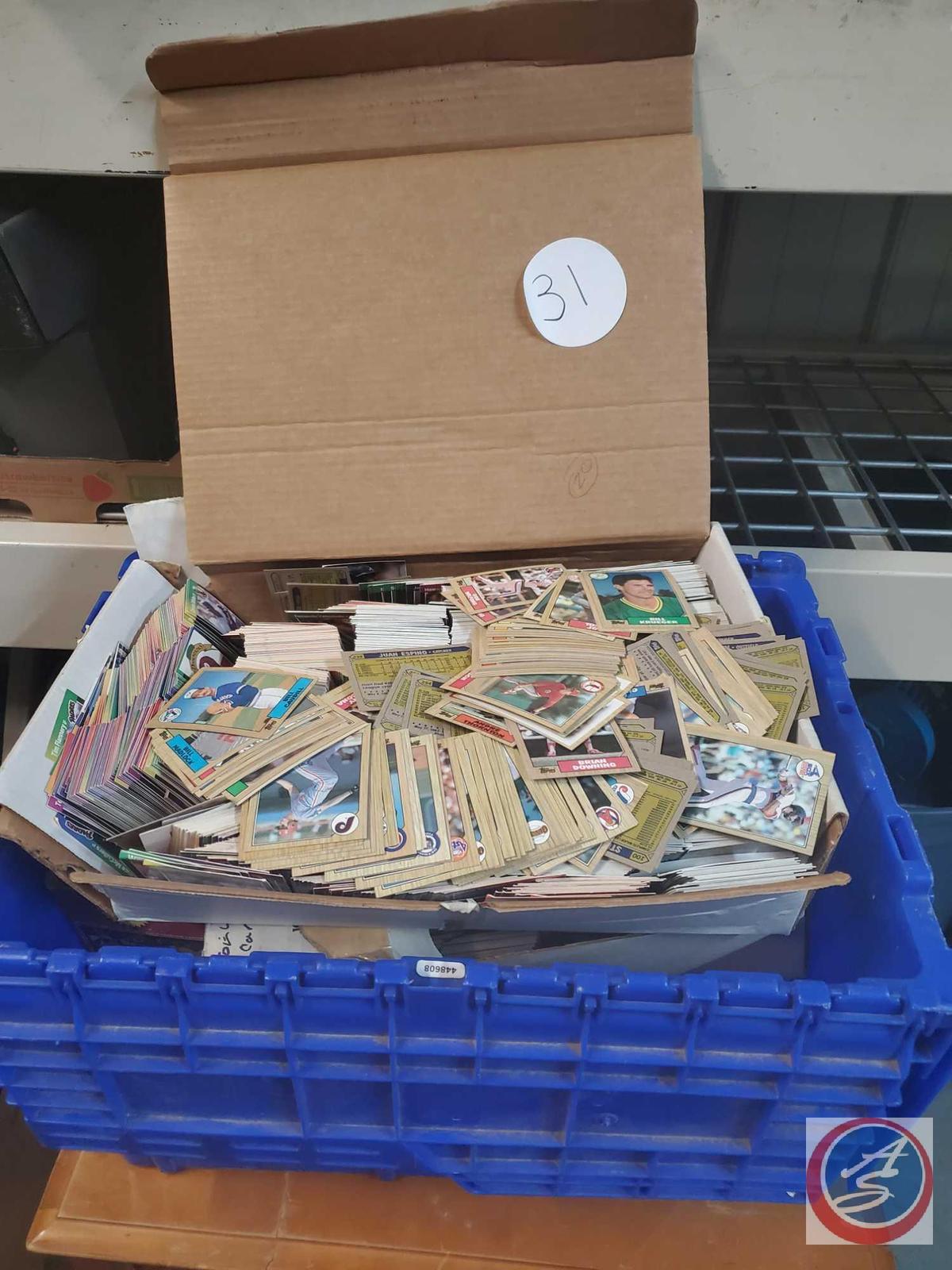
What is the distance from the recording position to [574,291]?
0.99 metres

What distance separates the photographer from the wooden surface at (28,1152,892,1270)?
2.64ft

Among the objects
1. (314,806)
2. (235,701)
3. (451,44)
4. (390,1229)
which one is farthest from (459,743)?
(451,44)

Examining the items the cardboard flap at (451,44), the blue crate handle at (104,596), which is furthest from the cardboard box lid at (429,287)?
the blue crate handle at (104,596)

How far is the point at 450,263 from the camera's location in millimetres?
988

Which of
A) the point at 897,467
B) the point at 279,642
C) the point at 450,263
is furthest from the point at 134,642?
the point at 897,467

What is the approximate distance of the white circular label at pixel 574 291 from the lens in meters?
0.98

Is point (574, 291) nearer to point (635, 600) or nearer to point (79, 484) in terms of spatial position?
point (635, 600)

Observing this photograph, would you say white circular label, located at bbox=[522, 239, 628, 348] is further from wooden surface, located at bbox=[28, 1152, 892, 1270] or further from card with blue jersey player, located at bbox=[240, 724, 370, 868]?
wooden surface, located at bbox=[28, 1152, 892, 1270]

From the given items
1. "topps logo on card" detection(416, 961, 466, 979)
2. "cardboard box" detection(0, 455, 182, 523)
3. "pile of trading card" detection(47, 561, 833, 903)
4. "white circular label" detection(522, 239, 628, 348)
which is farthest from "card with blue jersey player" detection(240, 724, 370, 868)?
"cardboard box" detection(0, 455, 182, 523)

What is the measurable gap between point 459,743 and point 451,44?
742mm

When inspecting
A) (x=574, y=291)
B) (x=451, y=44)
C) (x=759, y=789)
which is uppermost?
(x=451, y=44)

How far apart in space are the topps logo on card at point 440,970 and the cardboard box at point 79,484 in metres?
0.92

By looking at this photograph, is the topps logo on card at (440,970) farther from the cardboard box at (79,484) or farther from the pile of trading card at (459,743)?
the cardboard box at (79,484)

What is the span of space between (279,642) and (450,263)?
0.51 meters
